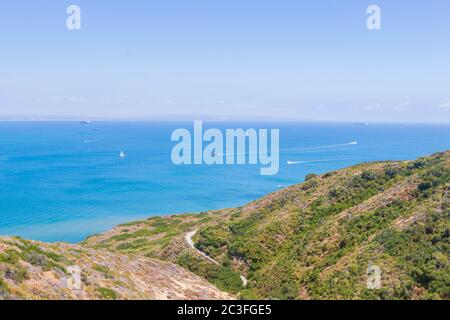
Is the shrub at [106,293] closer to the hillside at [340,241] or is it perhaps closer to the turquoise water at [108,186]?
the hillside at [340,241]

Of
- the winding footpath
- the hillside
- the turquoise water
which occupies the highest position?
the hillside

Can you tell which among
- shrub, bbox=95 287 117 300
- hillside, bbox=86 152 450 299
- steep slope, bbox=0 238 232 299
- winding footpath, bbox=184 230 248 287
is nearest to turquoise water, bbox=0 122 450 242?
hillside, bbox=86 152 450 299

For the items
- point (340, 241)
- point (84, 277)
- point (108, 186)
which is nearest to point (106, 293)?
point (84, 277)

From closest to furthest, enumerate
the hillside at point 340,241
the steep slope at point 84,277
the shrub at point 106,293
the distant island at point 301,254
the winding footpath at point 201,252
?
the steep slope at point 84,277 → the shrub at point 106,293 → the distant island at point 301,254 → the hillside at point 340,241 → the winding footpath at point 201,252

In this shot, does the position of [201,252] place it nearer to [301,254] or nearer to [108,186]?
[301,254]

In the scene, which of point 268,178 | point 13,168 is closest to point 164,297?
point 268,178

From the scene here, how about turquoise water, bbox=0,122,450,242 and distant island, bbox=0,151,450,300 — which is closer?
distant island, bbox=0,151,450,300

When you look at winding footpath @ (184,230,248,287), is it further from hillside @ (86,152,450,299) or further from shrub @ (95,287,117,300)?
shrub @ (95,287,117,300)

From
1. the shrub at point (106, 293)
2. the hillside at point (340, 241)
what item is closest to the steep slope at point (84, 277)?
the shrub at point (106, 293)
